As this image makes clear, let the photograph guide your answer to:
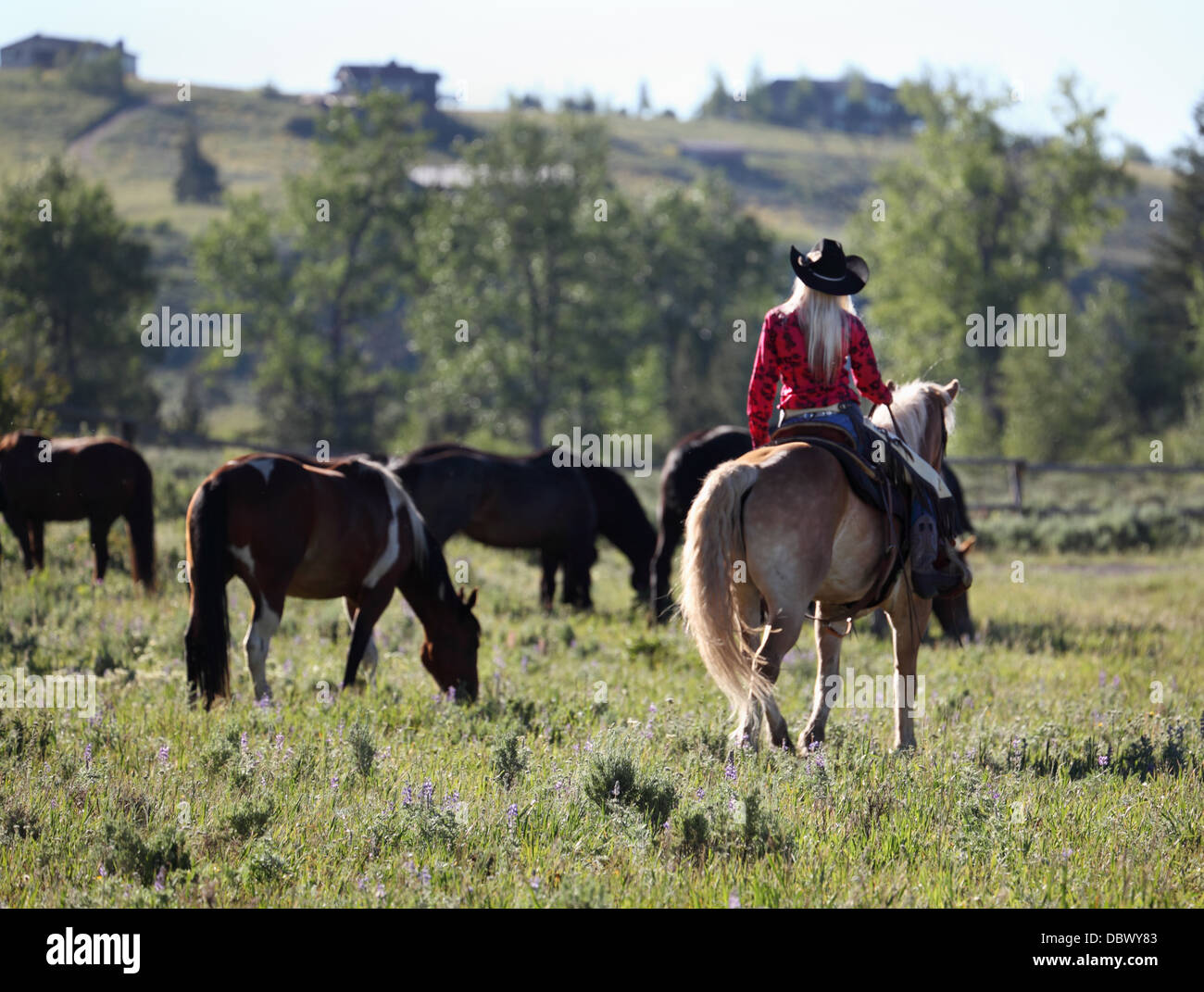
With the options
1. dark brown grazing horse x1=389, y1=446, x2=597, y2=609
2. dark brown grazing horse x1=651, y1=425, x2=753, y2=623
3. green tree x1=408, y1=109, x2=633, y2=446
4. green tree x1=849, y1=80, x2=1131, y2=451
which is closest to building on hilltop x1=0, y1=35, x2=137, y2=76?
green tree x1=408, y1=109, x2=633, y2=446

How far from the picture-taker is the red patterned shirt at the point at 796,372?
6.32 metres

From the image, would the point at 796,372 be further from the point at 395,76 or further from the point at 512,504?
the point at 395,76

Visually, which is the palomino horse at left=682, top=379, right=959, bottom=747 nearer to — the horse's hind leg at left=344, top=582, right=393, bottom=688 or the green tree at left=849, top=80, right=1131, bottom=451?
the horse's hind leg at left=344, top=582, right=393, bottom=688

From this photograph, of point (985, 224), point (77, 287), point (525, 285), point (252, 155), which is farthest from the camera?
point (252, 155)

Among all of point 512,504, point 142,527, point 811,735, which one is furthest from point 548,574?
point 811,735

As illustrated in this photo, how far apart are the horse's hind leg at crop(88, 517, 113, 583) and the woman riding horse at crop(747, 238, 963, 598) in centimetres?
926

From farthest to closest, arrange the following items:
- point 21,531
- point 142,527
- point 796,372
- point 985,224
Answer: point 985,224
point 21,531
point 142,527
point 796,372

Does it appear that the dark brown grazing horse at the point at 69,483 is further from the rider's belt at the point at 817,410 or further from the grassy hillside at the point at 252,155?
the grassy hillside at the point at 252,155

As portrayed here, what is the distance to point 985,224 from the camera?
2044 inches

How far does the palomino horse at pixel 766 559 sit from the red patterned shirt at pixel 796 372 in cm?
46

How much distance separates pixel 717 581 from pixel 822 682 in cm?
153

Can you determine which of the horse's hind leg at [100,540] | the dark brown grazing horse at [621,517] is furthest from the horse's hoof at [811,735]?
the horse's hind leg at [100,540]

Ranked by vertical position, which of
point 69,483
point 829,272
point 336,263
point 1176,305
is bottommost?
point 69,483

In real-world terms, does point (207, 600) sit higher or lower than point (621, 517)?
lower
